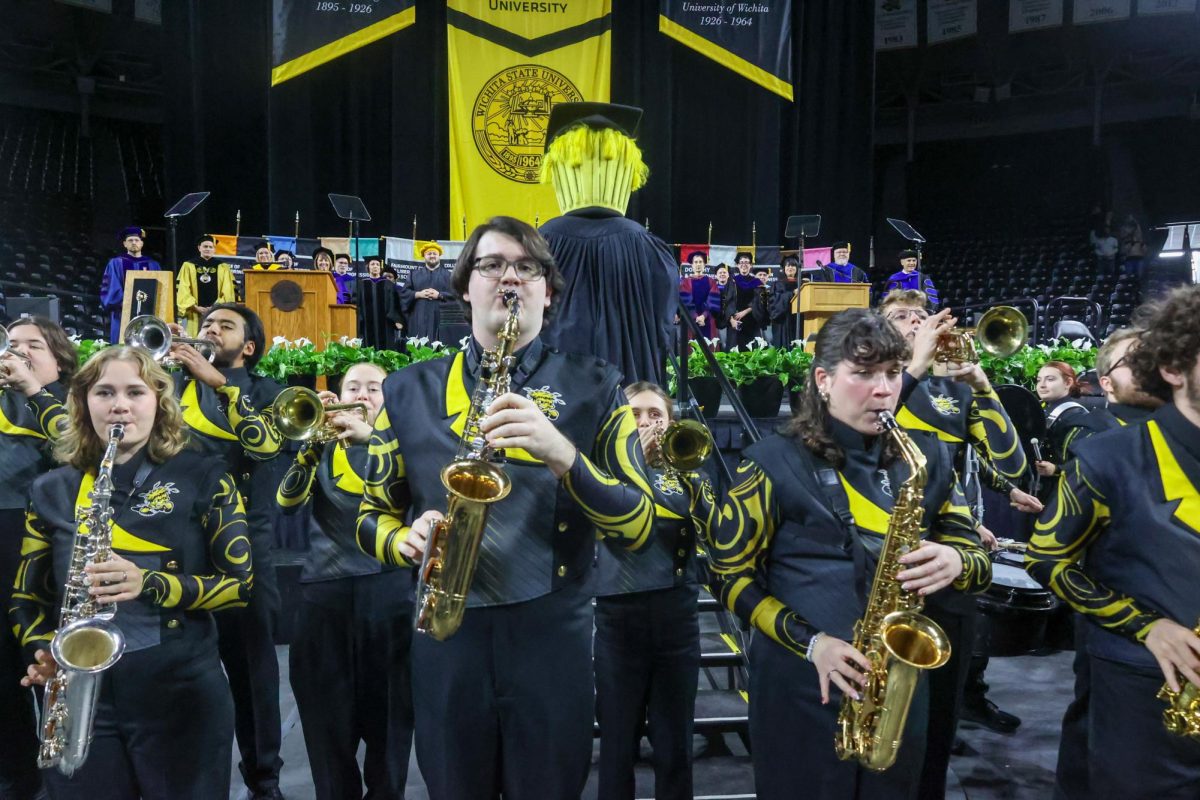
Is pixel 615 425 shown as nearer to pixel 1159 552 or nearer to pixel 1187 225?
pixel 1159 552

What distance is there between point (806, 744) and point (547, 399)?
45.2 inches

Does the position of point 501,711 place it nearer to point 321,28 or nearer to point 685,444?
point 685,444

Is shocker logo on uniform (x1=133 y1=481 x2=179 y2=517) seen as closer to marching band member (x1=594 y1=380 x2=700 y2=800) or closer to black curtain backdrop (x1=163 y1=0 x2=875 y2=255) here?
marching band member (x1=594 y1=380 x2=700 y2=800)

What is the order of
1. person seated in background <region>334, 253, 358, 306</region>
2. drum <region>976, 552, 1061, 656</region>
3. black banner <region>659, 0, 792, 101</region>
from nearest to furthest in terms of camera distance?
drum <region>976, 552, 1061, 656</region> → person seated in background <region>334, 253, 358, 306</region> → black banner <region>659, 0, 792, 101</region>

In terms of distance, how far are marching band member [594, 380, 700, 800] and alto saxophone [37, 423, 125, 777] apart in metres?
1.69

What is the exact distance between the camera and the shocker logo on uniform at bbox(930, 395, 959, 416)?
3609 mm

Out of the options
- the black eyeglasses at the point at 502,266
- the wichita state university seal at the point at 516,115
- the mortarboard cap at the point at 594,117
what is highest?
the wichita state university seal at the point at 516,115

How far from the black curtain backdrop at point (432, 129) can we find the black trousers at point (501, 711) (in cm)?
1337

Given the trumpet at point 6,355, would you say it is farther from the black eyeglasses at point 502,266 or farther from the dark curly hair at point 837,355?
the dark curly hair at point 837,355

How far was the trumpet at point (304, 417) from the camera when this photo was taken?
3.74 metres

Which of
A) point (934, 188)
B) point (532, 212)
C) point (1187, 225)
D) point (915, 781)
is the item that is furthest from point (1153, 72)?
point (915, 781)

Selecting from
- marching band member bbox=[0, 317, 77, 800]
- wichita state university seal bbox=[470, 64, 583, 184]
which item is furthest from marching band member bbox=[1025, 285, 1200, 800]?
wichita state university seal bbox=[470, 64, 583, 184]

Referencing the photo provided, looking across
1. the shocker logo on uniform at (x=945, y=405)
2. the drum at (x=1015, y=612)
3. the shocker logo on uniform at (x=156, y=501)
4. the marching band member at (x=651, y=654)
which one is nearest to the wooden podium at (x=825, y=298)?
the drum at (x=1015, y=612)

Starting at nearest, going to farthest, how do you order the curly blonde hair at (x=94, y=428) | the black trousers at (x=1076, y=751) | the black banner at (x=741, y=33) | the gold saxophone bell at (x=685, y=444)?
the black trousers at (x=1076, y=751), the curly blonde hair at (x=94, y=428), the gold saxophone bell at (x=685, y=444), the black banner at (x=741, y=33)
